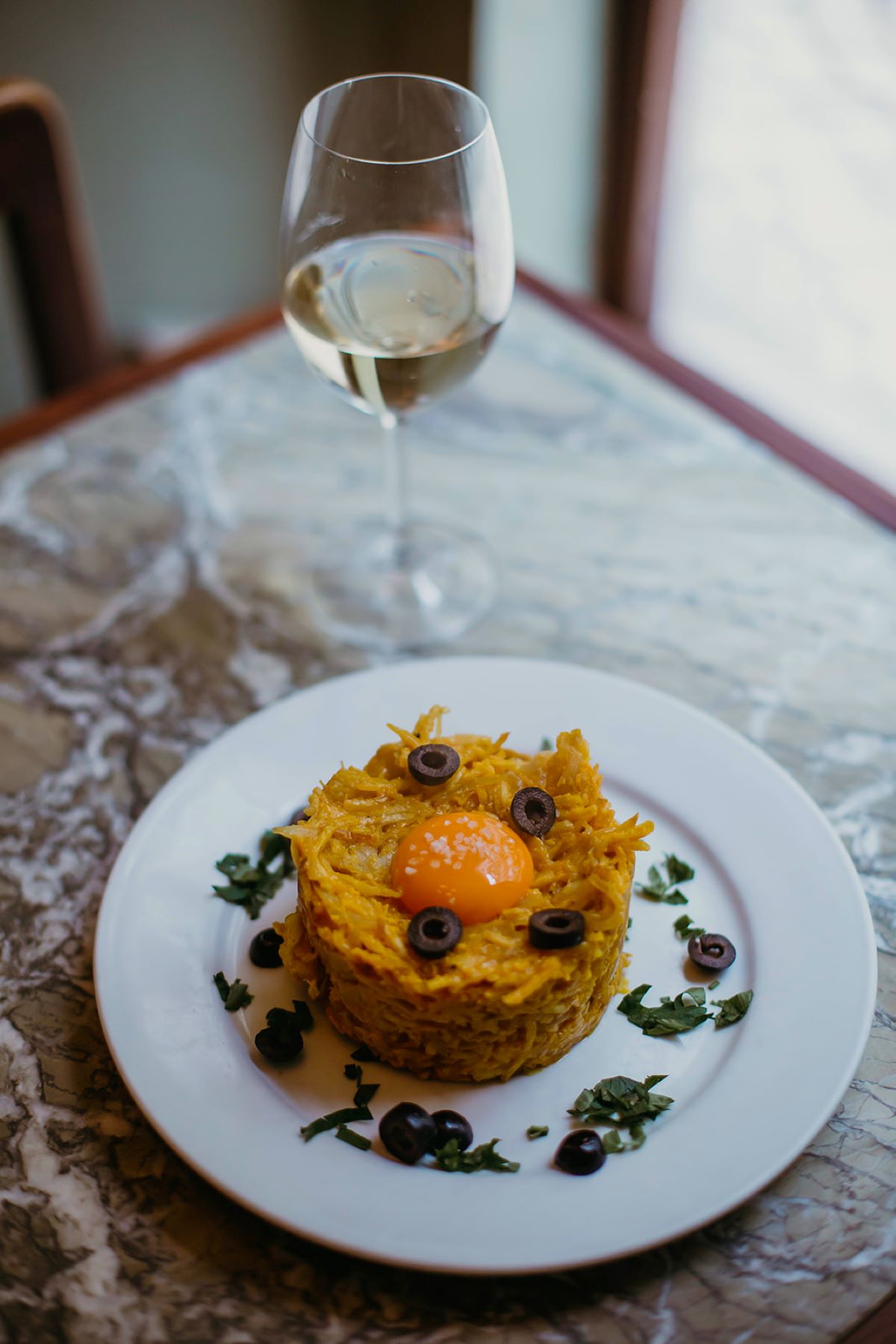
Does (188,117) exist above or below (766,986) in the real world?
below

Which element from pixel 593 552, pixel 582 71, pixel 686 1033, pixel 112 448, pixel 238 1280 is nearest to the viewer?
pixel 238 1280

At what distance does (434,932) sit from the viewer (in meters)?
1.17

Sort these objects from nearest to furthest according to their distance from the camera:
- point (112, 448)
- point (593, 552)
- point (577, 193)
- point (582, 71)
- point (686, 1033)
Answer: point (686, 1033) < point (593, 552) < point (112, 448) < point (582, 71) < point (577, 193)

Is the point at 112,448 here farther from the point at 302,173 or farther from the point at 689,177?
the point at 689,177

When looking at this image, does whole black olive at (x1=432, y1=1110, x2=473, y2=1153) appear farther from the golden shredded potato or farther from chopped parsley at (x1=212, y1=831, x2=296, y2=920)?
chopped parsley at (x1=212, y1=831, x2=296, y2=920)

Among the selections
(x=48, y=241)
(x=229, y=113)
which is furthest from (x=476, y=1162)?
(x=229, y=113)

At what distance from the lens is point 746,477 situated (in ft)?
7.07

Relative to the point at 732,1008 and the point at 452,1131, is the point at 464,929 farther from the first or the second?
the point at 732,1008

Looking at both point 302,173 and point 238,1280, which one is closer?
point 238,1280

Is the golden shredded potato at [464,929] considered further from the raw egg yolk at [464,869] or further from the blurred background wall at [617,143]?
the blurred background wall at [617,143]

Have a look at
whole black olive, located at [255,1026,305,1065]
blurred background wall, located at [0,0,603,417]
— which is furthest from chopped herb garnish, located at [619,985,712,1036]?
blurred background wall, located at [0,0,603,417]

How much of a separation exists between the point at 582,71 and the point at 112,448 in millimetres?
1847

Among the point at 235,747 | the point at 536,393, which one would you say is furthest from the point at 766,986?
the point at 536,393

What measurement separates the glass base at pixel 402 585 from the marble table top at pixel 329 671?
0.04 meters
